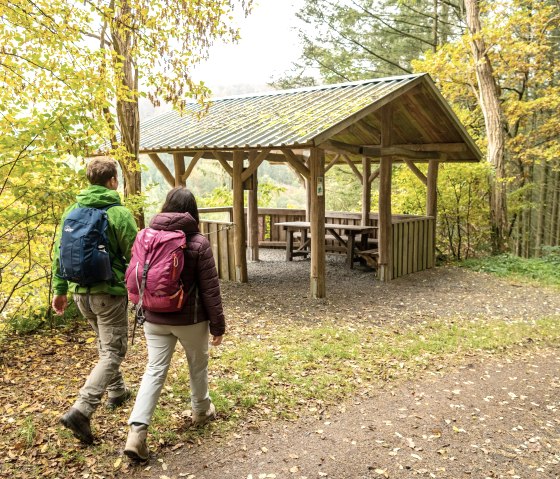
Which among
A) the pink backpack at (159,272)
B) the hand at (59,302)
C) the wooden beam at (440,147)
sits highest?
the wooden beam at (440,147)

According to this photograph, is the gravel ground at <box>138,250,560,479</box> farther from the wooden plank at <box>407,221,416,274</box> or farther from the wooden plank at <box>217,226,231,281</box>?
the wooden plank at <box>407,221,416,274</box>

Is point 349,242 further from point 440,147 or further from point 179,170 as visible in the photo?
point 179,170

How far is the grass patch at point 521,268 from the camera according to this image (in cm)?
1073

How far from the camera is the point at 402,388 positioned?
479cm

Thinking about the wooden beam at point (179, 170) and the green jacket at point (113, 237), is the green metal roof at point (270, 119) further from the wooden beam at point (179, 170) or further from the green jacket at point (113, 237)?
the green jacket at point (113, 237)

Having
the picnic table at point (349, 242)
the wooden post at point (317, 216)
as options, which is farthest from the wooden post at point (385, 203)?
the wooden post at point (317, 216)

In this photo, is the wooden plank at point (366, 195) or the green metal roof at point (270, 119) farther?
the wooden plank at point (366, 195)

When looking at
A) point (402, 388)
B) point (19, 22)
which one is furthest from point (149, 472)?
point (19, 22)

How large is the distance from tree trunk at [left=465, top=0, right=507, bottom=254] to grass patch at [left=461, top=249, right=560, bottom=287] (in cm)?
90

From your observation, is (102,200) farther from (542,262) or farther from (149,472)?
(542,262)

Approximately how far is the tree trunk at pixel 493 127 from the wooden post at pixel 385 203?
14.2ft

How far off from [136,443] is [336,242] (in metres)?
10.1

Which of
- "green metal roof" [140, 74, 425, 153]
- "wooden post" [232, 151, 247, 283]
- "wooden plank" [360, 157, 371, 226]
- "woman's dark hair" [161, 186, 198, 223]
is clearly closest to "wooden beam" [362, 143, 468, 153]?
"wooden plank" [360, 157, 371, 226]

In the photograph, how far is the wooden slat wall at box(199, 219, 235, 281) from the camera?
383 inches
